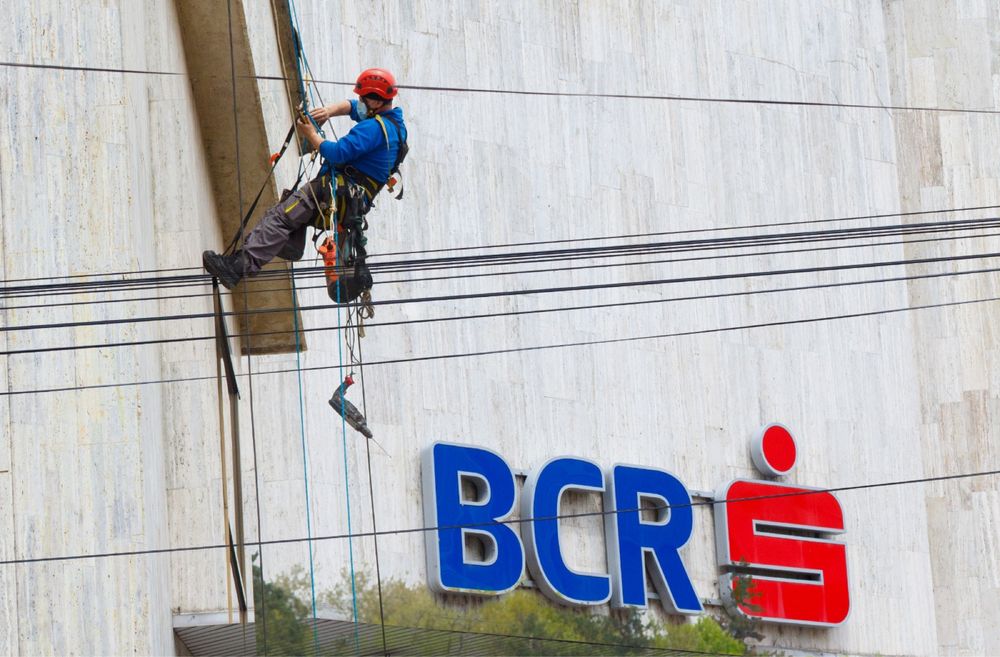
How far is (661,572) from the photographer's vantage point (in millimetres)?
21656

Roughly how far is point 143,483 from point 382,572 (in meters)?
9.73

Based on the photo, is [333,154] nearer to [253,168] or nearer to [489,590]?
[253,168]

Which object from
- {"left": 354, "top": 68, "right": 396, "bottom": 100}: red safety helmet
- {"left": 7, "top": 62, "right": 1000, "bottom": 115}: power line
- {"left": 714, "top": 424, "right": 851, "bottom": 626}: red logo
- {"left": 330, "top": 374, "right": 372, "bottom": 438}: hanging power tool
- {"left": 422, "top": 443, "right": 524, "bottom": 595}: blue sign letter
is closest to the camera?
{"left": 7, "top": 62, "right": 1000, "bottom": 115}: power line

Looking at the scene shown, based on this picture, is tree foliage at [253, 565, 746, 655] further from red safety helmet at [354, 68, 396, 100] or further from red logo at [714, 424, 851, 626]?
red safety helmet at [354, 68, 396, 100]

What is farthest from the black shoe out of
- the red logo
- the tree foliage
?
the red logo

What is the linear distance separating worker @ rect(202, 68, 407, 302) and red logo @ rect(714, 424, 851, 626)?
494 inches

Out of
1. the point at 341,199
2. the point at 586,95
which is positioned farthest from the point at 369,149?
the point at 586,95

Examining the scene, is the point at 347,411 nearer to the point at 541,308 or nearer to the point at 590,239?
the point at 541,308

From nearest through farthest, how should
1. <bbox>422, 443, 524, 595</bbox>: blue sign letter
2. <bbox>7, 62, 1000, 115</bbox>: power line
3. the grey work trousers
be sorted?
<bbox>7, 62, 1000, 115</bbox>: power line, the grey work trousers, <bbox>422, 443, 524, 595</bbox>: blue sign letter

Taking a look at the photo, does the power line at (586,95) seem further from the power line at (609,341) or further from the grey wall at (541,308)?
the power line at (609,341)

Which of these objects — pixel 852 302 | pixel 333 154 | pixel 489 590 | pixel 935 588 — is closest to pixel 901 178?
pixel 852 302

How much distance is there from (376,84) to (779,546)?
47.2 ft

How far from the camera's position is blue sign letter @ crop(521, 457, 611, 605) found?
66.6 feet

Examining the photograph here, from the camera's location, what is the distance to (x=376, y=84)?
10625 mm
